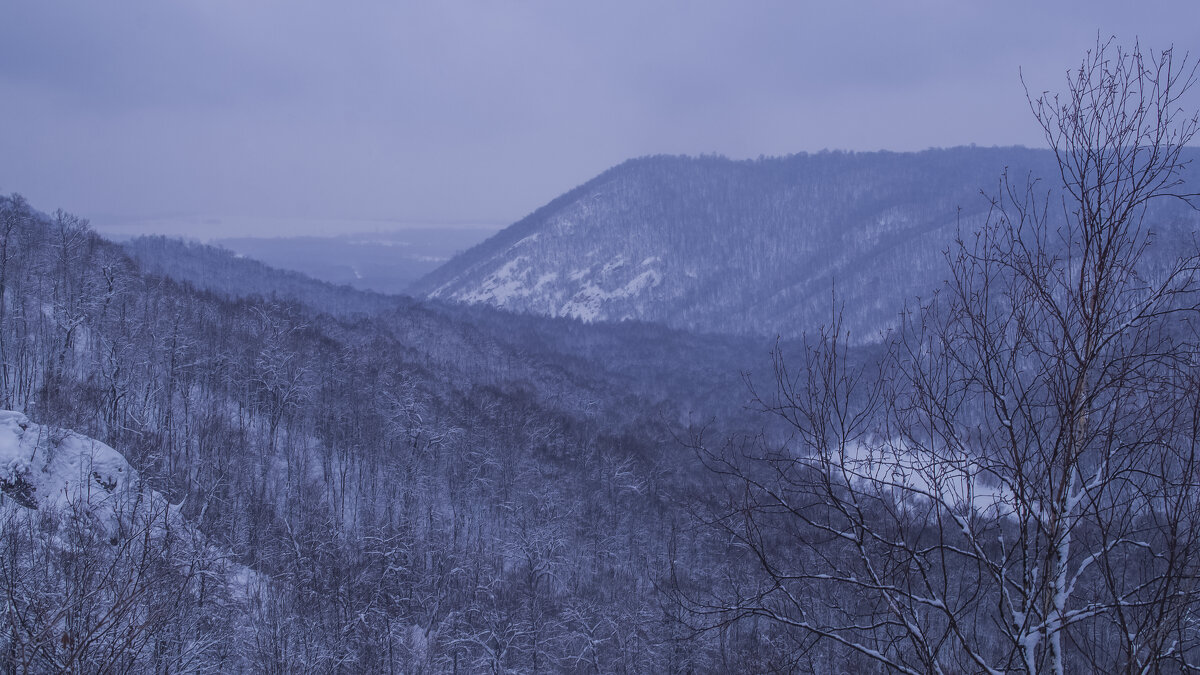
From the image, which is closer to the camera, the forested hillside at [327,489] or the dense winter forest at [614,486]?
the dense winter forest at [614,486]

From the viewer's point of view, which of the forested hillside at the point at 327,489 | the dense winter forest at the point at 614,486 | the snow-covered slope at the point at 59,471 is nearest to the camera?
the dense winter forest at the point at 614,486

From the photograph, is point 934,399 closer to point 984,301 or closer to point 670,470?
point 984,301

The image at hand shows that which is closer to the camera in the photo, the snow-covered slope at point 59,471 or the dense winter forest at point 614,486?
the dense winter forest at point 614,486

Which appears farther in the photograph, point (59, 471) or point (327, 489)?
point (327, 489)

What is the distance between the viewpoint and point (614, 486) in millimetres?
54219

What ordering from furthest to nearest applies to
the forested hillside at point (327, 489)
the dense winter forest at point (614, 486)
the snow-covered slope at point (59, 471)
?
the forested hillside at point (327, 489)
the snow-covered slope at point (59, 471)
the dense winter forest at point (614, 486)

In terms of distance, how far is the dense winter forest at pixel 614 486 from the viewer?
3.53 m

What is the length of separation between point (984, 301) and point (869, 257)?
210972 mm

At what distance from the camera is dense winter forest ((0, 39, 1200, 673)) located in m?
3.53

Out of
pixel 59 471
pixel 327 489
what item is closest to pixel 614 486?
pixel 327 489

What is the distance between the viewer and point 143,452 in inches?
1193

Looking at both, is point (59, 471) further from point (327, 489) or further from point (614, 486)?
point (614, 486)

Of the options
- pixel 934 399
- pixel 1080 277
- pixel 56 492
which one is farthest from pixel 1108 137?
pixel 56 492

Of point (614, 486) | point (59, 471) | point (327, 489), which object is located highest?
point (59, 471)
